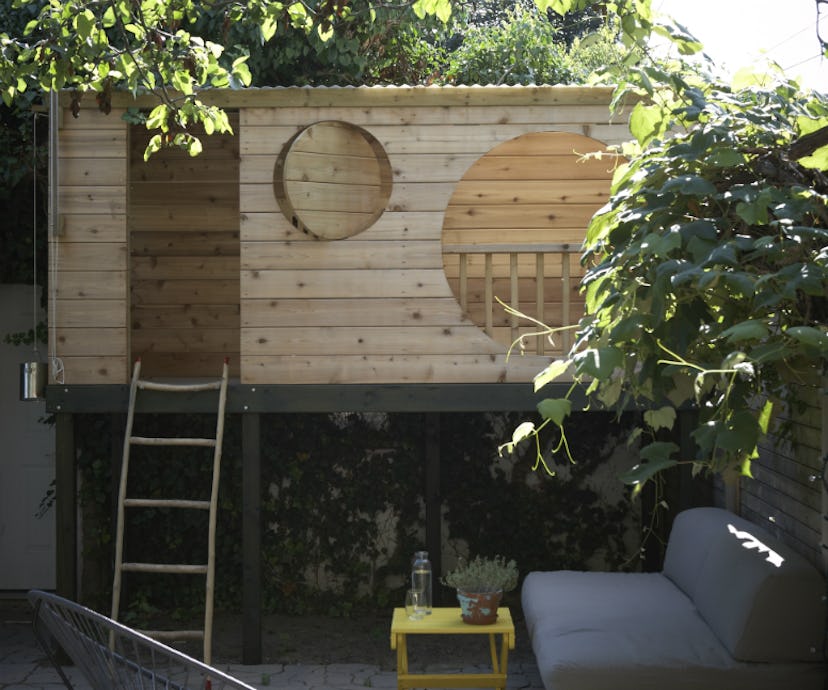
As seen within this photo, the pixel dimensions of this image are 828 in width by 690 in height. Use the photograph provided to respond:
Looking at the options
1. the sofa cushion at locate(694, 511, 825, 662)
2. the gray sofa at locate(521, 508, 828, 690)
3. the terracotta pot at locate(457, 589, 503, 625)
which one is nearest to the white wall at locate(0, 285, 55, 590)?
the terracotta pot at locate(457, 589, 503, 625)

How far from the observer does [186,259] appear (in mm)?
7699

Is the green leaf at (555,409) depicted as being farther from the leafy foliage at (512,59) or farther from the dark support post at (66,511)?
the leafy foliage at (512,59)

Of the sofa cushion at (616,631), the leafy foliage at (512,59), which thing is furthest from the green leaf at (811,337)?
the leafy foliage at (512,59)

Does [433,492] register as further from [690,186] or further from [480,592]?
[690,186]

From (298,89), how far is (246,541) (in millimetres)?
2425

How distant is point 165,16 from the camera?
4.49 metres

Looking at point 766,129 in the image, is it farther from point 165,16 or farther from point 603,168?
point 603,168

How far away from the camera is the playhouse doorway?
7.66m

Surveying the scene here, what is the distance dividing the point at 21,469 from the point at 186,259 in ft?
6.04

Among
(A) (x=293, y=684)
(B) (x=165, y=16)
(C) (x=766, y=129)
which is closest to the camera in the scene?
(C) (x=766, y=129)

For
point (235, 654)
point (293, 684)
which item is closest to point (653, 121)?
point (293, 684)

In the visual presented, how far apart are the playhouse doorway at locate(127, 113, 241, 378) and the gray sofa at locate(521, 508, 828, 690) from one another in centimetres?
361

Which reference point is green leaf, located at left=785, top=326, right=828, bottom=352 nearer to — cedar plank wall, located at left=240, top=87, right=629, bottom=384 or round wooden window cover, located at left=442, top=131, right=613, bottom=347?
cedar plank wall, located at left=240, top=87, right=629, bottom=384

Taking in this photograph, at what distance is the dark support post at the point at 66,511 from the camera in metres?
6.00
